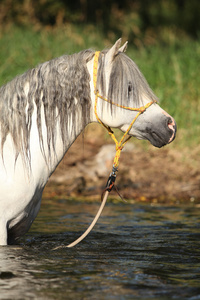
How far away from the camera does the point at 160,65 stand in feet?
33.4

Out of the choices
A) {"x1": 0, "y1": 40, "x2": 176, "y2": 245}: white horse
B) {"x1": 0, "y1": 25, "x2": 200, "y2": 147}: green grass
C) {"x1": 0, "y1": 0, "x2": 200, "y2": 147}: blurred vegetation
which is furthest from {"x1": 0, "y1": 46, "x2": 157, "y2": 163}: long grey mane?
{"x1": 0, "y1": 25, "x2": 200, "y2": 147}: green grass

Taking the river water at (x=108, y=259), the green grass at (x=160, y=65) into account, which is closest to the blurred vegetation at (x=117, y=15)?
the green grass at (x=160, y=65)

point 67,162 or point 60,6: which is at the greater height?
point 60,6

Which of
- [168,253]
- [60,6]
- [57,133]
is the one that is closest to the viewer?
[57,133]

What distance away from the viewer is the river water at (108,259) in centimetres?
345

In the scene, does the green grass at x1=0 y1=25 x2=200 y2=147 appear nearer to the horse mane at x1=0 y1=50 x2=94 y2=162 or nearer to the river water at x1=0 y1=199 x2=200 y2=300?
the river water at x1=0 y1=199 x2=200 y2=300

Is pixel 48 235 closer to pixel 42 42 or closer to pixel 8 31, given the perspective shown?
pixel 42 42

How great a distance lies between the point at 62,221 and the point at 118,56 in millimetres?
2513

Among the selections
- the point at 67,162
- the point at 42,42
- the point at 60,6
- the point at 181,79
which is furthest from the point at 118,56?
the point at 60,6

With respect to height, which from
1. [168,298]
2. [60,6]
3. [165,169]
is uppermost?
[60,6]

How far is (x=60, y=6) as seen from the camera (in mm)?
15922

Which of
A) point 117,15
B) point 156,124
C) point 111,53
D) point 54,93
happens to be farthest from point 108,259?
point 117,15

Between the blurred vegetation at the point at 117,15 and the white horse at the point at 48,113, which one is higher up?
the blurred vegetation at the point at 117,15

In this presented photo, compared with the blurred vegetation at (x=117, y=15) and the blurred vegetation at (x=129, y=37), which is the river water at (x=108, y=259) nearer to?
the blurred vegetation at (x=129, y=37)
